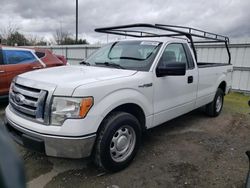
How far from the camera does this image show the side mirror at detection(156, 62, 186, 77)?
140 inches

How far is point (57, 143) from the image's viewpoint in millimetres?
2738

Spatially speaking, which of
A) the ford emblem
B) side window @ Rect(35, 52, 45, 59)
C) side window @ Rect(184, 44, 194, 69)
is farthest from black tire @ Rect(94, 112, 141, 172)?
side window @ Rect(35, 52, 45, 59)

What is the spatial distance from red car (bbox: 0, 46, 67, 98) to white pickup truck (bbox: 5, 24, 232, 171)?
9.63 feet

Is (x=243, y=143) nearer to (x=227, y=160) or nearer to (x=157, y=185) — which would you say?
(x=227, y=160)

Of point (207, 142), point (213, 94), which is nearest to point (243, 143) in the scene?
point (207, 142)

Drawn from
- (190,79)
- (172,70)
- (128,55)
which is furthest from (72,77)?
(190,79)

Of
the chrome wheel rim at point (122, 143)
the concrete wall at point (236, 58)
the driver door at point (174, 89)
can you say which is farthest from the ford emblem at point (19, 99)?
the concrete wall at point (236, 58)

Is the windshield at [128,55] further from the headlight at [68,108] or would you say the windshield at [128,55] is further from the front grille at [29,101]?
the front grille at [29,101]

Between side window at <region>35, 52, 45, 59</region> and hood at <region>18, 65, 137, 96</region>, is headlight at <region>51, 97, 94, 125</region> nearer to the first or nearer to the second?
hood at <region>18, 65, 137, 96</region>

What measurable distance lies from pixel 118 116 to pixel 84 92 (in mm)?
641

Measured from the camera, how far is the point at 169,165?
11.8ft

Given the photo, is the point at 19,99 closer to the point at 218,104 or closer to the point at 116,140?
the point at 116,140

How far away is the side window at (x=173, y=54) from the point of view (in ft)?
13.2

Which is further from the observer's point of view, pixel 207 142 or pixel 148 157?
pixel 207 142
